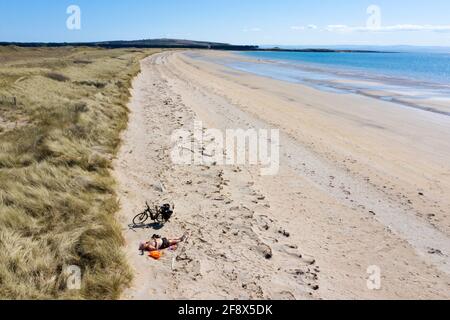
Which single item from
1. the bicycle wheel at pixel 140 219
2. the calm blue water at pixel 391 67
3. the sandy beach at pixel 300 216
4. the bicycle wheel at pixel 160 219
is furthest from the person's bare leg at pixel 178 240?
the calm blue water at pixel 391 67

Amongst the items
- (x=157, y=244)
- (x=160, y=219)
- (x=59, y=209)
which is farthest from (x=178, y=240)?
(x=59, y=209)

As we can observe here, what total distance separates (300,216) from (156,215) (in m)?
2.77

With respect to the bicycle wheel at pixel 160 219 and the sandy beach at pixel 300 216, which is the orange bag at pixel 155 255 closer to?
the sandy beach at pixel 300 216

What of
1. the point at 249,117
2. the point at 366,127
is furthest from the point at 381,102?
the point at 249,117

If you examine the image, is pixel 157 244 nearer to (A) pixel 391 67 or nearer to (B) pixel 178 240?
(B) pixel 178 240

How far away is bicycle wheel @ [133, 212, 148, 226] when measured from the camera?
22.2ft

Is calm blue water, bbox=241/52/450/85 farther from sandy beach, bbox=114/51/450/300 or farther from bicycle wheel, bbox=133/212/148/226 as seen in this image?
bicycle wheel, bbox=133/212/148/226

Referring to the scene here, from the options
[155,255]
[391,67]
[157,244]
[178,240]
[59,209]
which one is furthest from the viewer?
[391,67]

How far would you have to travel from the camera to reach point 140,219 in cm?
685

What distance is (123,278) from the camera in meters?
4.93

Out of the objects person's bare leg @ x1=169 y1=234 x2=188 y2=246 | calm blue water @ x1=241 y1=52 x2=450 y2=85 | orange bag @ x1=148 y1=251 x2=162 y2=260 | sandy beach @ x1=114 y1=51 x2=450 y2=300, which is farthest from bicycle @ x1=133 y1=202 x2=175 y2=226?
calm blue water @ x1=241 y1=52 x2=450 y2=85

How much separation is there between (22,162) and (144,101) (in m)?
11.5

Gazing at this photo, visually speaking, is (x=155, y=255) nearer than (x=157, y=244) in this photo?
Yes

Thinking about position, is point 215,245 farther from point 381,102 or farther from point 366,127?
point 381,102
